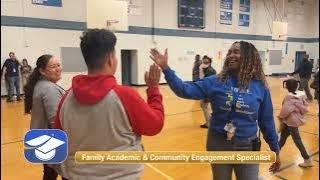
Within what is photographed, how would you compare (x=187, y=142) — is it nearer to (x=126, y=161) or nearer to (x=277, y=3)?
(x=126, y=161)

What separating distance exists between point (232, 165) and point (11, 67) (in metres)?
10.2

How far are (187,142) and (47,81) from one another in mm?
3667

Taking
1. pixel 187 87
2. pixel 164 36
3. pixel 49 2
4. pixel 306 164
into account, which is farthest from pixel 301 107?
pixel 164 36

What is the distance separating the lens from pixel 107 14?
12297mm

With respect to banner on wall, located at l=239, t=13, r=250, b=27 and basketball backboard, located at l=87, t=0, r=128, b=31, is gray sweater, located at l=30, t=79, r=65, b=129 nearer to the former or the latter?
basketball backboard, located at l=87, t=0, r=128, b=31

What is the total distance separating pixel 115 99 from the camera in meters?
1.37

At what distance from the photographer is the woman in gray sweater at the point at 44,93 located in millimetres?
2330

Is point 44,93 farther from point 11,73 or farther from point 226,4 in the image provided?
point 226,4

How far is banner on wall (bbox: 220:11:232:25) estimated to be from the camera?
63.8 feet

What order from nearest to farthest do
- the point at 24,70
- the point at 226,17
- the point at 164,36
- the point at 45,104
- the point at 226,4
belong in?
the point at 45,104, the point at 24,70, the point at 164,36, the point at 226,4, the point at 226,17

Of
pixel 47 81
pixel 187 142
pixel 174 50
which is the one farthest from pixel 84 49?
pixel 174 50

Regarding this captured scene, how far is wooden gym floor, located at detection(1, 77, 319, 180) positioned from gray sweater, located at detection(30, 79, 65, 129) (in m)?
2.00

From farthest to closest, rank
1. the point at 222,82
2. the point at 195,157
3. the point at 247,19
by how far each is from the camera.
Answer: the point at 247,19 → the point at 222,82 → the point at 195,157

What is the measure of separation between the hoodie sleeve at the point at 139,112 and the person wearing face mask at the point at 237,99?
2.61 ft
